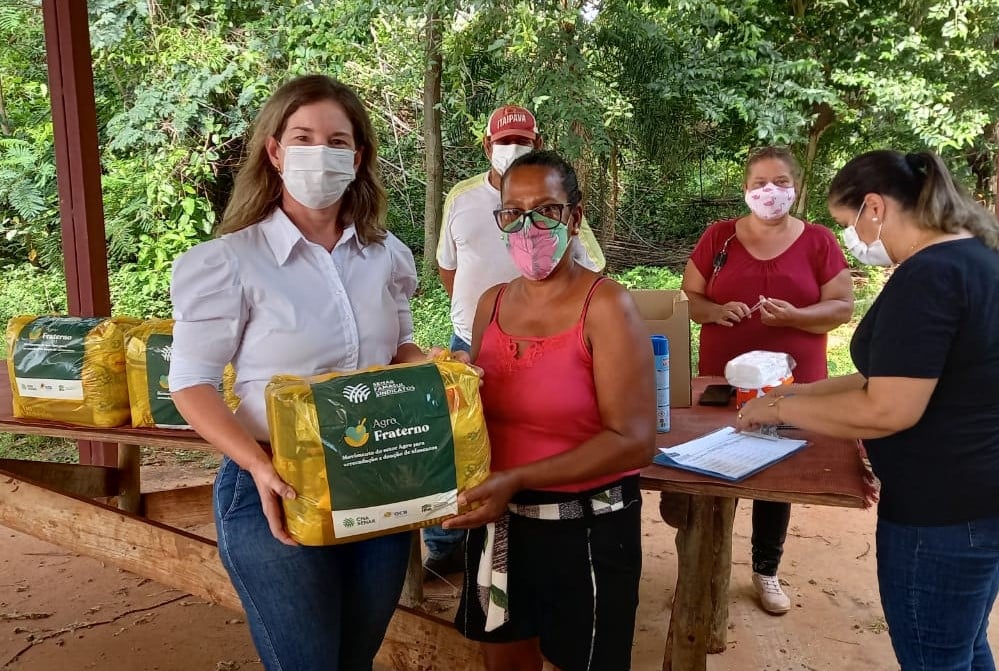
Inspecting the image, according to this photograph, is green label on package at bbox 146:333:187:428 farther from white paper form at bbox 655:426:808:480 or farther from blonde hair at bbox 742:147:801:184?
blonde hair at bbox 742:147:801:184

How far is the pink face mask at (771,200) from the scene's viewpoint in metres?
2.79

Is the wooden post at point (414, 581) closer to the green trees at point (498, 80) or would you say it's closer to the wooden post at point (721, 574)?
the wooden post at point (721, 574)

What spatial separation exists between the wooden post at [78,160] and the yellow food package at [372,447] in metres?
3.15

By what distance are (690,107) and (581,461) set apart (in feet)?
23.3

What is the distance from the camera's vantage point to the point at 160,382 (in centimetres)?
249

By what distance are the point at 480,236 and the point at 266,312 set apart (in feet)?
6.01

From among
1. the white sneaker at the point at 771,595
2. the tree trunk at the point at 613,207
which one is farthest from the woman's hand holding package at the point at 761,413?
the tree trunk at the point at 613,207

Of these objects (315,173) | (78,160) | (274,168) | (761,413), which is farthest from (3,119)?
(761,413)

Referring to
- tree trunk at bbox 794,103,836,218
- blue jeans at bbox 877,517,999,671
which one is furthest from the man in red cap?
tree trunk at bbox 794,103,836,218

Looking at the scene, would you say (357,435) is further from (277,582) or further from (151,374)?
(151,374)

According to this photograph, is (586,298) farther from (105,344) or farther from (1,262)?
(1,262)

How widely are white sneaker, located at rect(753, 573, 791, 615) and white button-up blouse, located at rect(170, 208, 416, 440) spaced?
223cm

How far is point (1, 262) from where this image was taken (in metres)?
7.64

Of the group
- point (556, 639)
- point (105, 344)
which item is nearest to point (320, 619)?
point (556, 639)
